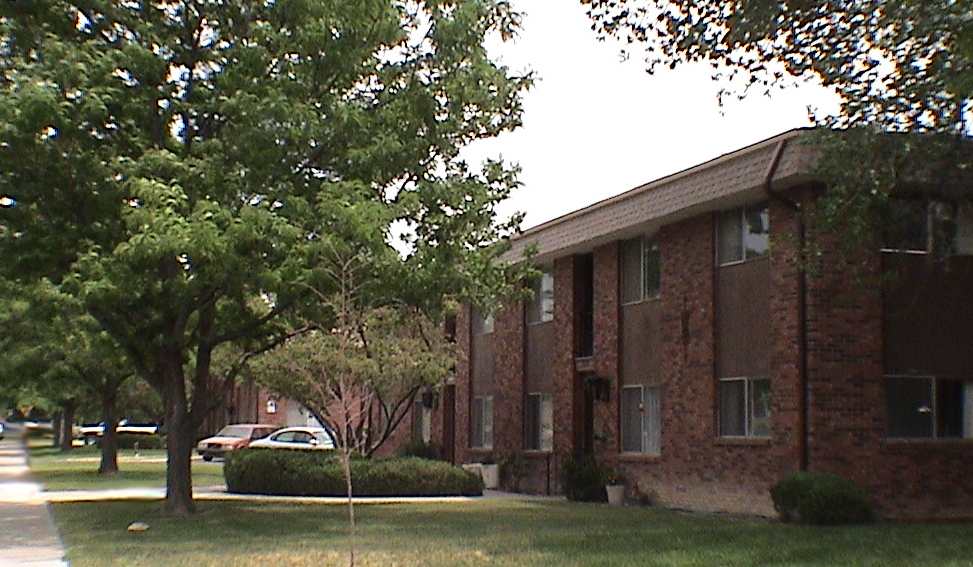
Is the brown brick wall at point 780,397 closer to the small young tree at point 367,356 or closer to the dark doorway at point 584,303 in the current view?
the dark doorway at point 584,303

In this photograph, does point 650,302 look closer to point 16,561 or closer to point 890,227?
point 890,227

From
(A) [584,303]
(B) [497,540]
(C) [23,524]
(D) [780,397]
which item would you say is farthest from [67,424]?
(B) [497,540]

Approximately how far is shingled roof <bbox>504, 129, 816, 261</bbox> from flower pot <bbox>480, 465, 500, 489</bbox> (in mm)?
5530

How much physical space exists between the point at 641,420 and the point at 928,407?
6567 mm

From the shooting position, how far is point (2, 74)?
2017 centimetres

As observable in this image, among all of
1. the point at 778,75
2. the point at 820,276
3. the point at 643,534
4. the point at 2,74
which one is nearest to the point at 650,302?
the point at 820,276

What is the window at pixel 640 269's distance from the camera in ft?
86.8

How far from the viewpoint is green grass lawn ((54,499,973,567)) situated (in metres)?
16.1

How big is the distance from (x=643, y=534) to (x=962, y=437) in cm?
621

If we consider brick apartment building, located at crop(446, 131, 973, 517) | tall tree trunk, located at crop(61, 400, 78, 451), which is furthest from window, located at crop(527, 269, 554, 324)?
tall tree trunk, located at crop(61, 400, 78, 451)

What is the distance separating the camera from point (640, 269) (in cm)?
2714

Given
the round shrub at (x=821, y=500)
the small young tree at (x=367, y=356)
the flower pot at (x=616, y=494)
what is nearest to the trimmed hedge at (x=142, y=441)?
the small young tree at (x=367, y=356)

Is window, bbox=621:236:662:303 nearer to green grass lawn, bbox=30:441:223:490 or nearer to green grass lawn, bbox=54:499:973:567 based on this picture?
green grass lawn, bbox=54:499:973:567

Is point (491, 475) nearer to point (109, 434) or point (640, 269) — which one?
point (640, 269)
